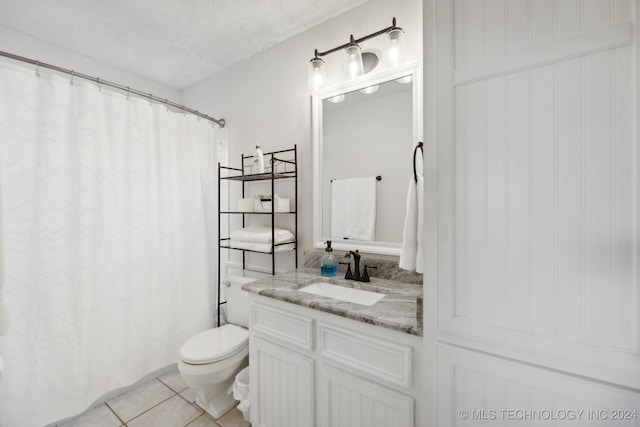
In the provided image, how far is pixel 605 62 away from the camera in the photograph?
0.67 m

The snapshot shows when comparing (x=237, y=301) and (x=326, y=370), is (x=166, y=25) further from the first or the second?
(x=326, y=370)

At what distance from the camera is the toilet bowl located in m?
1.54

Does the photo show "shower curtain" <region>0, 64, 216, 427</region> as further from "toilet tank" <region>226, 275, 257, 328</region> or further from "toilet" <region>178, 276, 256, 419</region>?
"toilet" <region>178, 276, 256, 419</region>

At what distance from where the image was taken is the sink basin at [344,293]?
4.67ft

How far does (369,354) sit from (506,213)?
709 millimetres

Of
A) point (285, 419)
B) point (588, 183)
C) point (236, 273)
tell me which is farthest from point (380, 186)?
point (236, 273)

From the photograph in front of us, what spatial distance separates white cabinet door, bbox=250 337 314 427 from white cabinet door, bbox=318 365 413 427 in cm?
7

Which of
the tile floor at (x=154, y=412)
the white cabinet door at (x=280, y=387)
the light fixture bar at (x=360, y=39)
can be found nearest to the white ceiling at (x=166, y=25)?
the light fixture bar at (x=360, y=39)

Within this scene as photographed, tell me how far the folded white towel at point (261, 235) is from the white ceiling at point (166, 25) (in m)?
1.40

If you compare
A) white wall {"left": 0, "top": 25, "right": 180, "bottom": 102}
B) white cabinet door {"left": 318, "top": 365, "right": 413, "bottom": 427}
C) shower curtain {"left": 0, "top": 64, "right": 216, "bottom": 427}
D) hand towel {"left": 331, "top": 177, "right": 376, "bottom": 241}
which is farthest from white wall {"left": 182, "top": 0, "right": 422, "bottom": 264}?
white cabinet door {"left": 318, "top": 365, "right": 413, "bottom": 427}

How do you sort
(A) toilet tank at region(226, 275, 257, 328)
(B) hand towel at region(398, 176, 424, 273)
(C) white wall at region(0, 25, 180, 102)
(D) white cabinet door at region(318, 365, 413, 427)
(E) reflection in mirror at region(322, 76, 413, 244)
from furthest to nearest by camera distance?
A: (A) toilet tank at region(226, 275, 257, 328)
(C) white wall at region(0, 25, 180, 102)
(E) reflection in mirror at region(322, 76, 413, 244)
(B) hand towel at region(398, 176, 424, 273)
(D) white cabinet door at region(318, 365, 413, 427)

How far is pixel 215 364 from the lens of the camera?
1.56 m

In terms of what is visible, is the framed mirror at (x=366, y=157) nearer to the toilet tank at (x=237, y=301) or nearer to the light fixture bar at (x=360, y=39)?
the light fixture bar at (x=360, y=39)

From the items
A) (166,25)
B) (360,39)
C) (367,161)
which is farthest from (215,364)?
(166,25)
